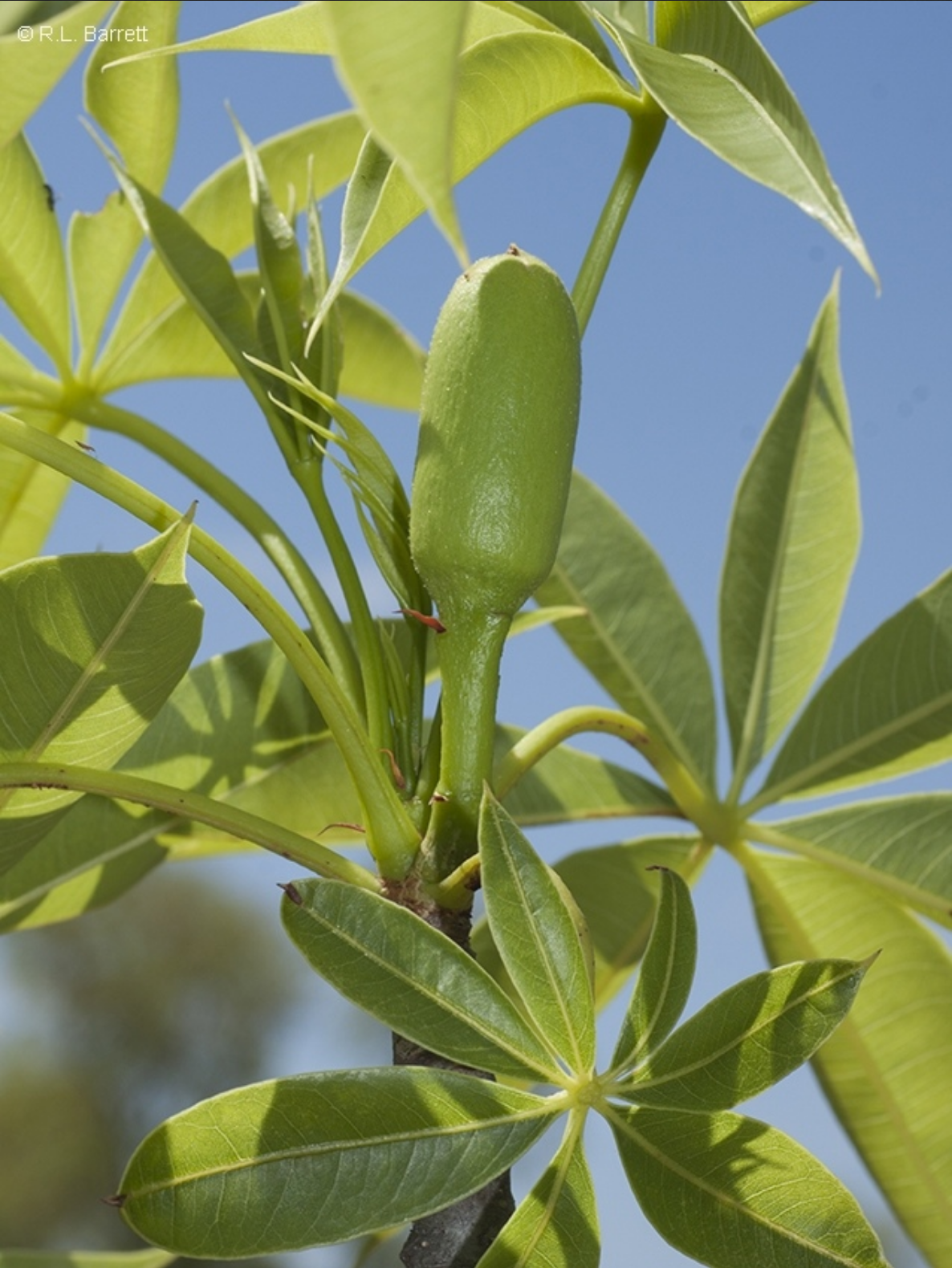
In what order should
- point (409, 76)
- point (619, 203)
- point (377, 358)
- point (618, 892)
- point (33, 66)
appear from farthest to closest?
1. point (377, 358)
2. point (618, 892)
3. point (619, 203)
4. point (33, 66)
5. point (409, 76)

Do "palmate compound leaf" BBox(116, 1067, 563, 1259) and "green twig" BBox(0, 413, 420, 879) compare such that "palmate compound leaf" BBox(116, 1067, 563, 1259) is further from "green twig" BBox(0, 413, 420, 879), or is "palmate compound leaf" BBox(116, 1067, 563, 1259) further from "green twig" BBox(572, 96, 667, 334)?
"green twig" BBox(572, 96, 667, 334)

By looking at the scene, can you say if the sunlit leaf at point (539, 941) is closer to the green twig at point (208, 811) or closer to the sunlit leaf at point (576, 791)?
the green twig at point (208, 811)

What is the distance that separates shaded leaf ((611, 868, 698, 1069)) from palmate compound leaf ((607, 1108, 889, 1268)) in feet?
0.10

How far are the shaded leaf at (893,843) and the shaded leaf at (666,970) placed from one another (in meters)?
0.34

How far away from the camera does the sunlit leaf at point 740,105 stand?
0.45 m

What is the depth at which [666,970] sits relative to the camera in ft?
1.69

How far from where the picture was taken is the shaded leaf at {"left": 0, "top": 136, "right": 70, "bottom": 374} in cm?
85

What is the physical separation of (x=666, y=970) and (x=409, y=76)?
0.34 meters

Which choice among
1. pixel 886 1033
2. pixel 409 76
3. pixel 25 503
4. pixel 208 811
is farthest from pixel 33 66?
pixel 886 1033

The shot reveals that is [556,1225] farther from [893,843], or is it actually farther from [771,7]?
[771,7]

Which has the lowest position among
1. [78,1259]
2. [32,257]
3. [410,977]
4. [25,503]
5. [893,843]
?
[78,1259]

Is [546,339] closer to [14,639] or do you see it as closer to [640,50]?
[640,50]

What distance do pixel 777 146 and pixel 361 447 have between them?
0.79ft

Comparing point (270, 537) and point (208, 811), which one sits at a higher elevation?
point (270, 537)
